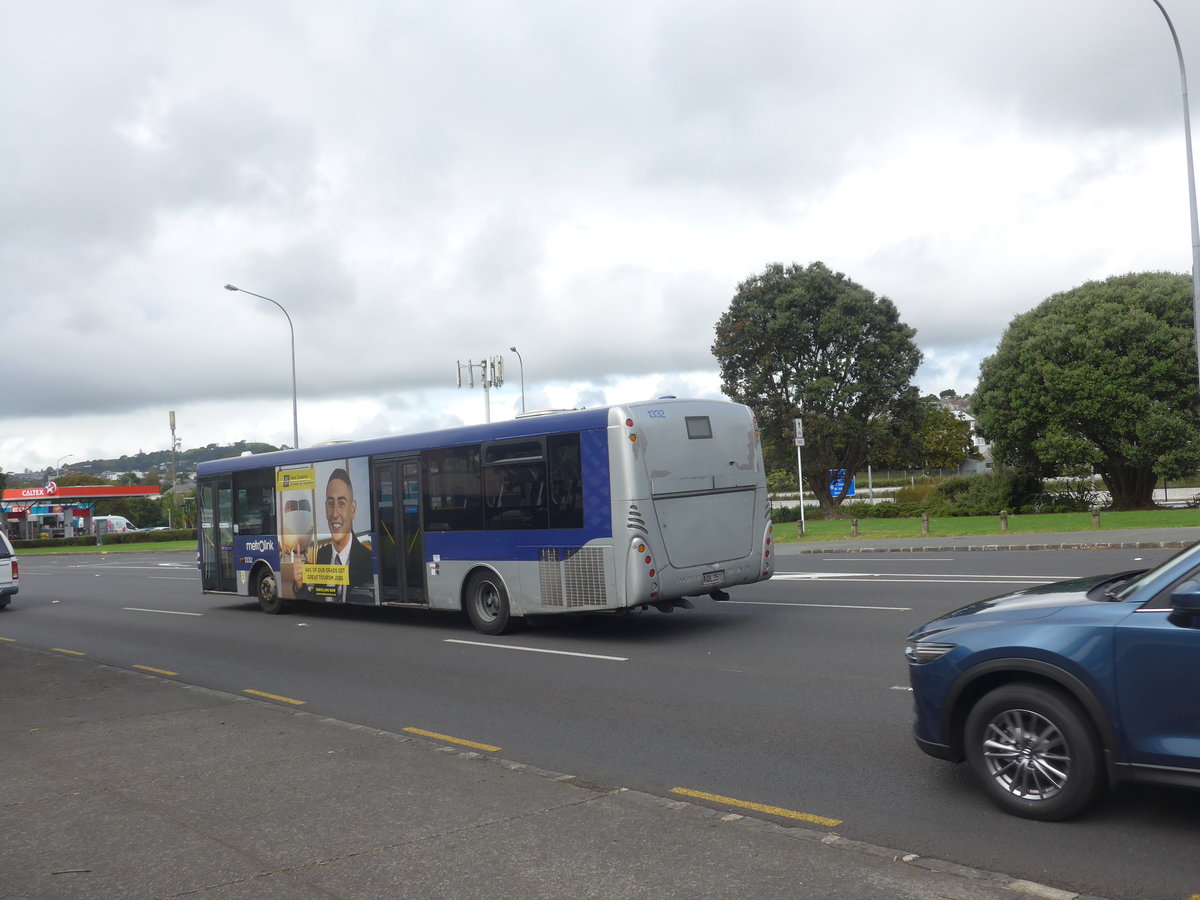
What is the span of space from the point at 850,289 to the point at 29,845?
4184 centimetres

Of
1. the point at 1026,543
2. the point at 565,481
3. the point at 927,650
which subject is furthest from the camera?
the point at 1026,543

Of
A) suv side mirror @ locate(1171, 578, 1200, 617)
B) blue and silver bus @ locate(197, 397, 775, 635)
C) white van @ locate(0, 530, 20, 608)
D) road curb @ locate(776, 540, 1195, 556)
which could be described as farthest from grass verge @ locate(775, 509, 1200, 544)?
suv side mirror @ locate(1171, 578, 1200, 617)

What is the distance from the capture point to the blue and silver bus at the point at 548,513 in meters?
12.0

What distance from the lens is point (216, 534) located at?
19.5m

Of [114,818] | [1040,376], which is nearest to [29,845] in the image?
[114,818]

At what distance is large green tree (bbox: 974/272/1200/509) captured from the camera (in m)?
37.4

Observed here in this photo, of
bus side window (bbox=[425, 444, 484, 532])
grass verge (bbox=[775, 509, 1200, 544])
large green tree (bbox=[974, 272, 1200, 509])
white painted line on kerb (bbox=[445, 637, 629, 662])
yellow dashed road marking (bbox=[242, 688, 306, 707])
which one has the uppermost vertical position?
large green tree (bbox=[974, 272, 1200, 509])

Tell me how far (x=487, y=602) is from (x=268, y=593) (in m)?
6.33

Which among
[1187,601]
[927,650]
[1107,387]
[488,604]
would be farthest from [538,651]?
[1107,387]

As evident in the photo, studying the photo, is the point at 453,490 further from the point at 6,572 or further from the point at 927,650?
the point at 6,572

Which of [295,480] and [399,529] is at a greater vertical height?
[295,480]

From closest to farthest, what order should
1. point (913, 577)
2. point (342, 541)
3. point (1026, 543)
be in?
point (342, 541) → point (913, 577) → point (1026, 543)

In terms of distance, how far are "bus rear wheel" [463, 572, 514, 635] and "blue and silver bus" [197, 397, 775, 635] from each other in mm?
20

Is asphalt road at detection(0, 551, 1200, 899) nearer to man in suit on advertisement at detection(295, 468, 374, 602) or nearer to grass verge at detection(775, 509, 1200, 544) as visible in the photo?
man in suit on advertisement at detection(295, 468, 374, 602)
